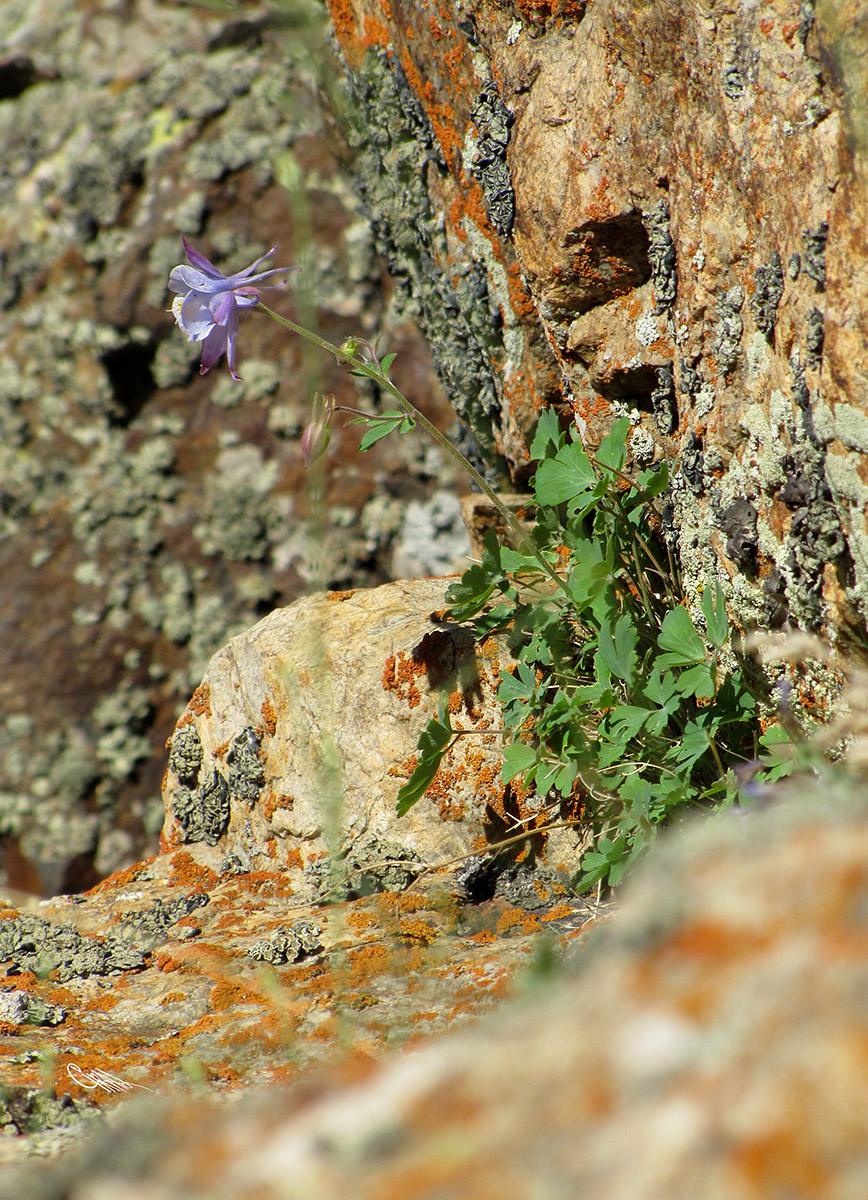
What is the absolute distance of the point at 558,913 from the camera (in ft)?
7.70

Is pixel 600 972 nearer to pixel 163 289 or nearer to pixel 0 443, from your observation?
pixel 163 289

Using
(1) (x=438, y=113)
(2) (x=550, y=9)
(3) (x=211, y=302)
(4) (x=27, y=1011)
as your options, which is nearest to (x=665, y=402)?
(2) (x=550, y=9)

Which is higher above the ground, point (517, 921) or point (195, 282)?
point (195, 282)

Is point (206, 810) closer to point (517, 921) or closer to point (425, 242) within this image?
point (517, 921)

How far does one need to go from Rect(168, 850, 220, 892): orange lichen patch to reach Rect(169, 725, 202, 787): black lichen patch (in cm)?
33

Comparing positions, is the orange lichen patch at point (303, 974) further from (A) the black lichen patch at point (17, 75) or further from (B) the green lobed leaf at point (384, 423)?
(A) the black lichen patch at point (17, 75)

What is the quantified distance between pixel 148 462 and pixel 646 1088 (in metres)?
4.82

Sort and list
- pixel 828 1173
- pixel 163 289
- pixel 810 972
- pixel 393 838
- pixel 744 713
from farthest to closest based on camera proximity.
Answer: pixel 163 289 < pixel 393 838 < pixel 744 713 < pixel 810 972 < pixel 828 1173

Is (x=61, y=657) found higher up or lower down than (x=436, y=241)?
lower down

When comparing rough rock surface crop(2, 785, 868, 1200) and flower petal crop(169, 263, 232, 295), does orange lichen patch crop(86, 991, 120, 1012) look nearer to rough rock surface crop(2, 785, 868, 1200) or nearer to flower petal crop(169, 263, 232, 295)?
rough rock surface crop(2, 785, 868, 1200)

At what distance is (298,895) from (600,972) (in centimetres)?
212

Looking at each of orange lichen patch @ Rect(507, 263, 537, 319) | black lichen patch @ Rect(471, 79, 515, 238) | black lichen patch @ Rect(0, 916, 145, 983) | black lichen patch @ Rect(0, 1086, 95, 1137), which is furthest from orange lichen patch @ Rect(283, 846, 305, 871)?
black lichen patch @ Rect(471, 79, 515, 238)

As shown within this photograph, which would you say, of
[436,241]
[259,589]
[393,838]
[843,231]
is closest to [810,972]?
[843,231]

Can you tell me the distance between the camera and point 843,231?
5.45 feet
